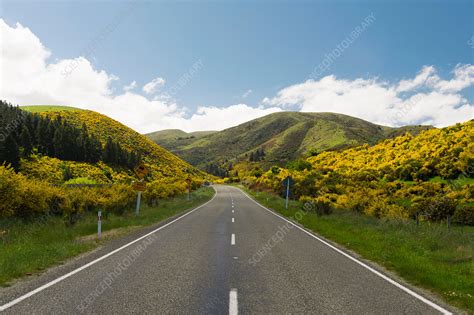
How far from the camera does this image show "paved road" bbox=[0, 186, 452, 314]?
16.7 ft

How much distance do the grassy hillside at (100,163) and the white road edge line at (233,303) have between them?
182 ft

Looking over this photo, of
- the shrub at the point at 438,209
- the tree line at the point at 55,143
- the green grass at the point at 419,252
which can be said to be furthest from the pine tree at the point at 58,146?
the shrub at the point at 438,209

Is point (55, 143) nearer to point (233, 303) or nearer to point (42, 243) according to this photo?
point (42, 243)

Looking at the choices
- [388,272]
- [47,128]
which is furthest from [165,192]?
[47,128]

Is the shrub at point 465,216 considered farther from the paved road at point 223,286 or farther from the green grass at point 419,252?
the paved road at point 223,286

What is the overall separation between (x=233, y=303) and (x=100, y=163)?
73113 mm

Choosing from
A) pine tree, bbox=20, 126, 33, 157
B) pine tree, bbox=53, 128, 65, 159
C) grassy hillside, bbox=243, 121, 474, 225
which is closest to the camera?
grassy hillside, bbox=243, 121, 474, 225

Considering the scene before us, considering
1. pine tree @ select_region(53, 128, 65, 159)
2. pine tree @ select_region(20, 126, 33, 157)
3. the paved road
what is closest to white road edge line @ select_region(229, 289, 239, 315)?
the paved road

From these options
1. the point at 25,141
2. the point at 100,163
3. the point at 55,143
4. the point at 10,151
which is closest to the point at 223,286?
the point at 10,151

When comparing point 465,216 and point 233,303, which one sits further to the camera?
point 465,216

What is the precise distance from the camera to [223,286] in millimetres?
6199

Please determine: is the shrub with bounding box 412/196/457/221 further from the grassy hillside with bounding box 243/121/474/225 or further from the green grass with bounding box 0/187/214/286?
the green grass with bounding box 0/187/214/286

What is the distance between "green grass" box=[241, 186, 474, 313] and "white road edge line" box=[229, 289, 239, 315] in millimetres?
3942

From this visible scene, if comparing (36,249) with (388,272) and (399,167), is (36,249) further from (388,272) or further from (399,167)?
(399,167)
